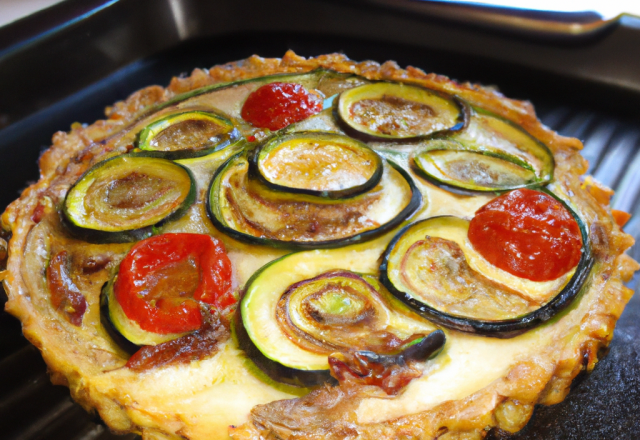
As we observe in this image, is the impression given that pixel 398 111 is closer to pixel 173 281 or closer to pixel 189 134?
pixel 189 134

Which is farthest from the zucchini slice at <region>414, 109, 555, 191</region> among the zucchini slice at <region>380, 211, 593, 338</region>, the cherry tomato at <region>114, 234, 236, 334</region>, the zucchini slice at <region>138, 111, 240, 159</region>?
the cherry tomato at <region>114, 234, 236, 334</region>

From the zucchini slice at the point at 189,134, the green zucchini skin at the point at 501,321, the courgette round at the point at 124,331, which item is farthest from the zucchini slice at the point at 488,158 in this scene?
the courgette round at the point at 124,331

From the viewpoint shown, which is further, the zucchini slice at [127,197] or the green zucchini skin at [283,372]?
the zucchini slice at [127,197]

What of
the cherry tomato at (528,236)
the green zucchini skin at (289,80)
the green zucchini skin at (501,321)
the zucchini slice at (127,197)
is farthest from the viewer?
the green zucchini skin at (289,80)

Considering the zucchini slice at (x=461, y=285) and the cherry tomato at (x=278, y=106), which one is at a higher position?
the cherry tomato at (x=278, y=106)

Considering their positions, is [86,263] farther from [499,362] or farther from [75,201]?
[499,362]

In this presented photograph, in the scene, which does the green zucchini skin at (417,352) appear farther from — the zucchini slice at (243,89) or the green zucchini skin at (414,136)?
the zucchini slice at (243,89)

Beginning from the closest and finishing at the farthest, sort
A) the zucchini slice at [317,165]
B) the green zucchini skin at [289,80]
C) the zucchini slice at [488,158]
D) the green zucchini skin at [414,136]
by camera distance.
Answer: the zucchini slice at [317,165]
the zucchini slice at [488,158]
the green zucchini skin at [414,136]
the green zucchini skin at [289,80]

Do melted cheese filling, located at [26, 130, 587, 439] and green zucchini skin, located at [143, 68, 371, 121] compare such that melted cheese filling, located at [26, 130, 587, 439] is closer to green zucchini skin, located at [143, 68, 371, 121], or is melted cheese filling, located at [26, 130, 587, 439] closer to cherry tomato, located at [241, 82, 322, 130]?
cherry tomato, located at [241, 82, 322, 130]
